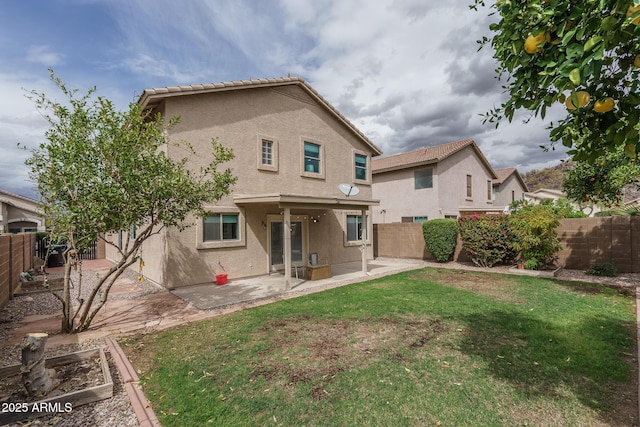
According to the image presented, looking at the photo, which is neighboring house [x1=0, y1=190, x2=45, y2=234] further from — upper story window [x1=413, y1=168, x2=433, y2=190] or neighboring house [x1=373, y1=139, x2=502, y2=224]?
upper story window [x1=413, y1=168, x2=433, y2=190]

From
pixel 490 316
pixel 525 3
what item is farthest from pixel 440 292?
pixel 525 3

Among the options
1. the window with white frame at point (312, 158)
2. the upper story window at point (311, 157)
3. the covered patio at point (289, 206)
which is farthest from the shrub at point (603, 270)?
the upper story window at point (311, 157)

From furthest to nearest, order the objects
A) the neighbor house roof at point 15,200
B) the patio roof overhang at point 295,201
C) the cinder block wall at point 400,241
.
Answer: the neighbor house roof at point 15,200 → the cinder block wall at point 400,241 → the patio roof overhang at point 295,201

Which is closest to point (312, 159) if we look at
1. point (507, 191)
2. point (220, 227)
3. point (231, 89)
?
point (231, 89)

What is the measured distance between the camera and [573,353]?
4.96m

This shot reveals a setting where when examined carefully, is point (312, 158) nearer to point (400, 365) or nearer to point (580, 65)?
point (400, 365)

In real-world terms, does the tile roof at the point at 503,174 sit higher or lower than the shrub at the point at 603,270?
higher

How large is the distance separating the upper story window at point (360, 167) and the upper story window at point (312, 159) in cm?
262

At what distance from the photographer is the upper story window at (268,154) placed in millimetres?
12281

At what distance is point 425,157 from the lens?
21516 millimetres

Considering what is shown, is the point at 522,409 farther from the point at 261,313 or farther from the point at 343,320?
the point at 261,313

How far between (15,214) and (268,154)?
2802 cm

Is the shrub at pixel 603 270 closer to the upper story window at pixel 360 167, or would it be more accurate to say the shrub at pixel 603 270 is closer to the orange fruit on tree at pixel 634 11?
the upper story window at pixel 360 167

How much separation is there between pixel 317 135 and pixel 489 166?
17.9 meters
